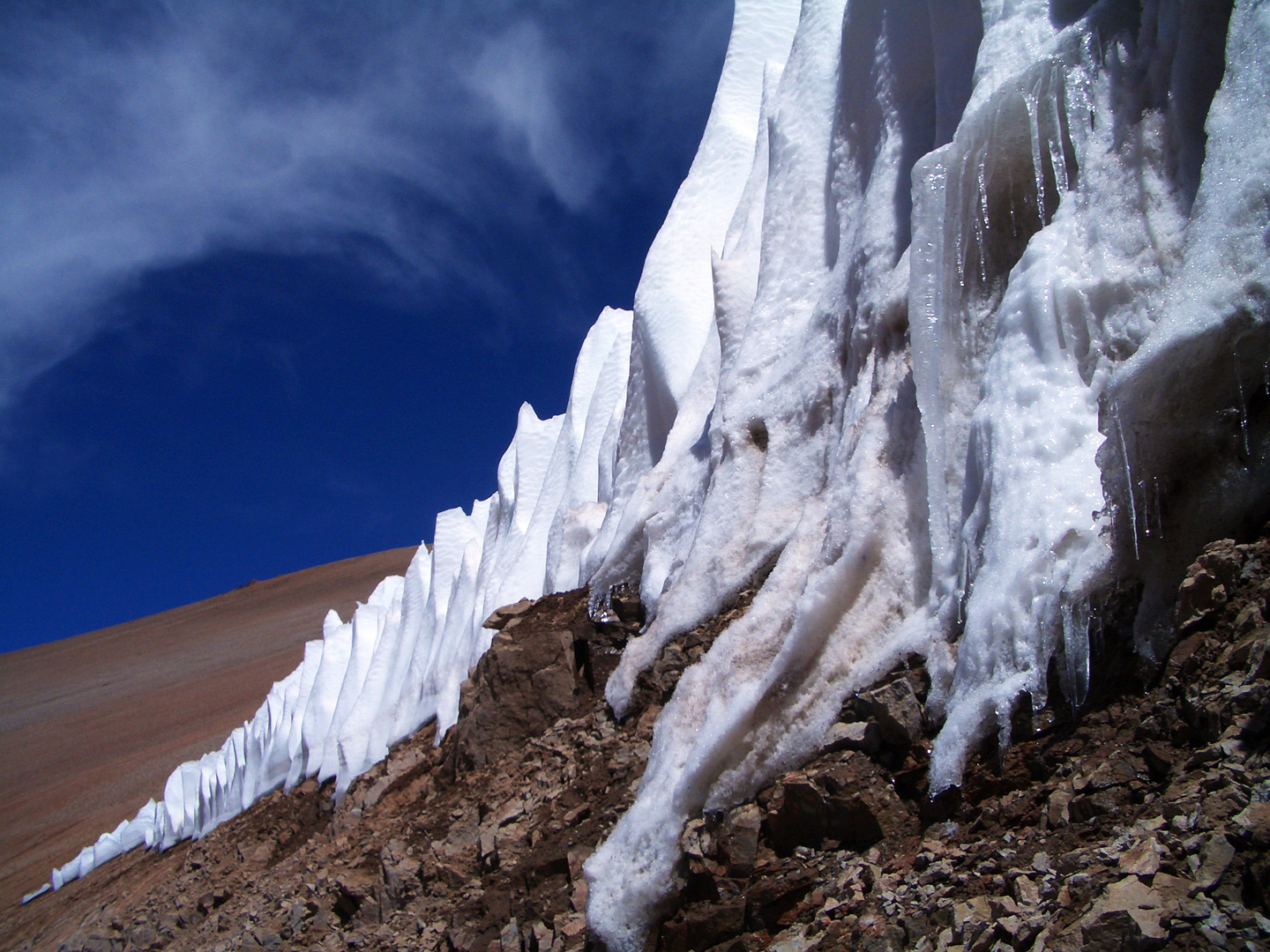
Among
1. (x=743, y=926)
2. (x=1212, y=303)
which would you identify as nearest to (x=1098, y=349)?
(x=1212, y=303)

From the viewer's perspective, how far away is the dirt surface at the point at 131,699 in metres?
15.3

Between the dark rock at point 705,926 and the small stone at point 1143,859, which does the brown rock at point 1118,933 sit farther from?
the dark rock at point 705,926

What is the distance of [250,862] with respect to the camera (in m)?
7.39

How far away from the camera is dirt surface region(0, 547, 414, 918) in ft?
50.1

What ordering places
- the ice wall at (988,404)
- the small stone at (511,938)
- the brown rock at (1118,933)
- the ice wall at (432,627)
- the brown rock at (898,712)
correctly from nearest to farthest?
1. the brown rock at (1118,933)
2. the ice wall at (988,404)
3. the brown rock at (898,712)
4. the small stone at (511,938)
5. the ice wall at (432,627)

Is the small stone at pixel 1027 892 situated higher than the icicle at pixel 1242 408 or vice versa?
the icicle at pixel 1242 408

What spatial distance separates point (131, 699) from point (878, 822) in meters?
28.0

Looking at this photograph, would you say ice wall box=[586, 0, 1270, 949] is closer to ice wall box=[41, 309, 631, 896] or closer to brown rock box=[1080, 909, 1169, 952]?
brown rock box=[1080, 909, 1169, 952]

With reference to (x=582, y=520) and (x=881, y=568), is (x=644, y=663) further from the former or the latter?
(x=582, y=520)

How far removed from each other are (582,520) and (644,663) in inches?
Result: 89.8

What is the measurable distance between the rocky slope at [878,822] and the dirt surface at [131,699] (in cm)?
1157

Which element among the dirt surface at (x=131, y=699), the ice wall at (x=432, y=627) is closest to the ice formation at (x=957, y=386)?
the ice wall at (x=432, y=627)

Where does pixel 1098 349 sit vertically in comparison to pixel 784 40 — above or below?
below

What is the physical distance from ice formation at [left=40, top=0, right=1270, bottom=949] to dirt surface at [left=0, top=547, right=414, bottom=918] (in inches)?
521
